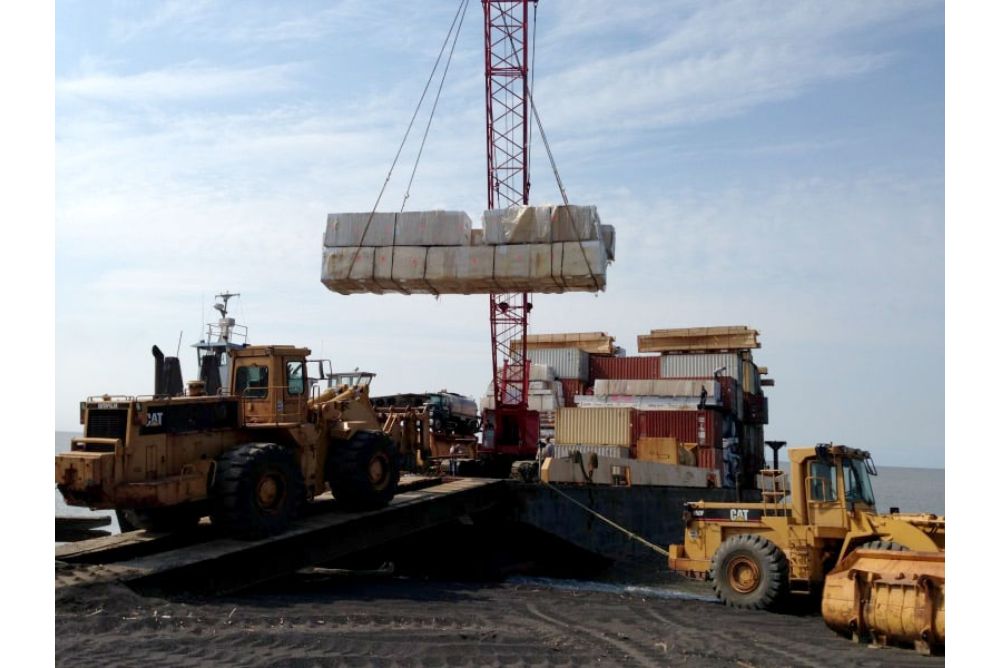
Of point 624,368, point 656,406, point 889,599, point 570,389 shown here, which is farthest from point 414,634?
point 624,368

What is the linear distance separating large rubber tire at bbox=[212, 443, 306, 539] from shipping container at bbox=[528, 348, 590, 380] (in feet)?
95.5

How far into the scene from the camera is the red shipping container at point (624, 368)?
1687 inches

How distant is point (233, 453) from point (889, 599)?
359 inches

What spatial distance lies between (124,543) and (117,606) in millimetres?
2915

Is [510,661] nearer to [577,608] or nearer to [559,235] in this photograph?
[577,608]

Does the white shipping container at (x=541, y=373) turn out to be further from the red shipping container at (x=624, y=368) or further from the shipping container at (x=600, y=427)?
the shipping container at (x=600, y=427)

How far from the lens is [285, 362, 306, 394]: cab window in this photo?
49.5 ft

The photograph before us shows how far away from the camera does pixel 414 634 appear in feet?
35.3

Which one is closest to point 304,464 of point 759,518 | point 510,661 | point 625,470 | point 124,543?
point 124,543

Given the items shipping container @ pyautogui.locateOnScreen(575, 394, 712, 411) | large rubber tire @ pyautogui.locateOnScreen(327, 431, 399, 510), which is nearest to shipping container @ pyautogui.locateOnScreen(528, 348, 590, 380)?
shipping container @ pyautogui.locateOnScreen(575, 394, 712, 411)

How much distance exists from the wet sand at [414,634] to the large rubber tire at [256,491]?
3.37 feet

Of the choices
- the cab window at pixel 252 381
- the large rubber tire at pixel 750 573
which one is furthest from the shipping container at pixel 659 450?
the cab window at pixel 252 381

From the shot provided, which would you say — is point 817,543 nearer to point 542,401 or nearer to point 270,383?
point 270,383

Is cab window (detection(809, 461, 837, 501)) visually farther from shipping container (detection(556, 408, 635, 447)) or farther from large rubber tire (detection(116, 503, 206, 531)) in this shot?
shipping container (detection(556, 408, 635, 447))
